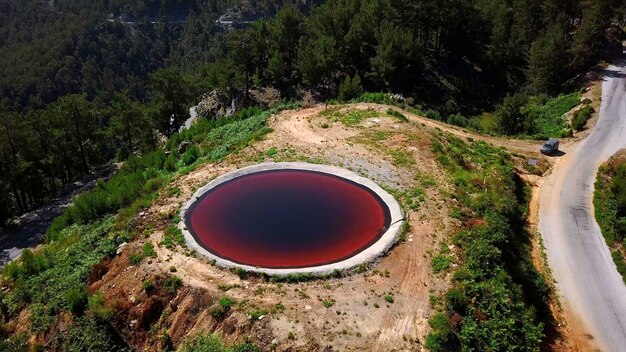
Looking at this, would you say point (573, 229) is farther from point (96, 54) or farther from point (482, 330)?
point (96, 54)

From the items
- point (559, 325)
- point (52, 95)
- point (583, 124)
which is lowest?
point (52, 95)

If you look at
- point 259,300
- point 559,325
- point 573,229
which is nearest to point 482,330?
point 559,325

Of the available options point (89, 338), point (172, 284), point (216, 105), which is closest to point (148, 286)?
point (172, 284)

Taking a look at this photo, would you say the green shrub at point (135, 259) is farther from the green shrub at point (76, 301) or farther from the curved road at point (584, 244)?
the curved road at point (584, 244)

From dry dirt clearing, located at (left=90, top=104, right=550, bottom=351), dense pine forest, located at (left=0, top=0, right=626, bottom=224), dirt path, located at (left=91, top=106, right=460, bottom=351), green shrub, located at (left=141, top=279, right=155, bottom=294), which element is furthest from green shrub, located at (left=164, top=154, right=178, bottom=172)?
dense pine forest, located at (left=0, top=0, right=626, bottom=224)

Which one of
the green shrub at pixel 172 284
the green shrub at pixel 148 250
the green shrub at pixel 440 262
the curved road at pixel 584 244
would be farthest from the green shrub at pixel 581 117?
the green shrub at pixel 148 250

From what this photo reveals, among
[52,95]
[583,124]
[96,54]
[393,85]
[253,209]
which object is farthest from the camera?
[96,54]

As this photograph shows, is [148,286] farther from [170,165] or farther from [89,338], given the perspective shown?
[170,165]
